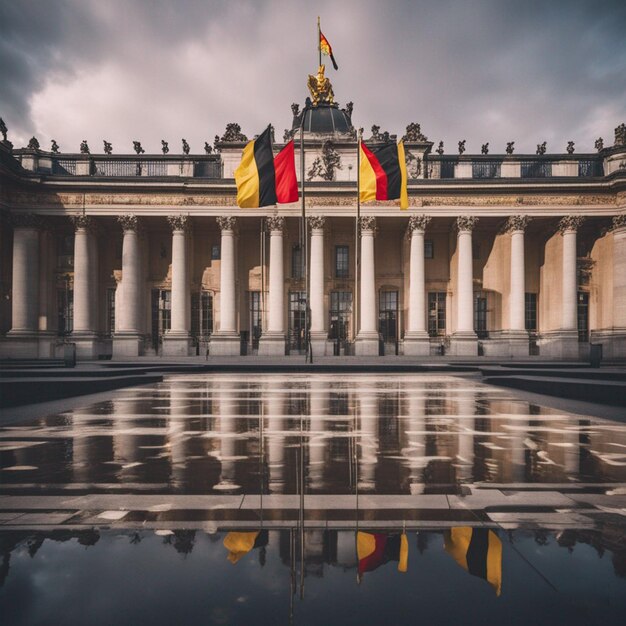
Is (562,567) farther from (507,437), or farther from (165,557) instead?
(507,437)

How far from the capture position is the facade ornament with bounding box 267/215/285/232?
3809cm

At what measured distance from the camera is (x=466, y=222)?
38.4 metres

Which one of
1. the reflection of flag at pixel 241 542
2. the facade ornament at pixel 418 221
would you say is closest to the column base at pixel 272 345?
the facade ornament at pixel 418 221

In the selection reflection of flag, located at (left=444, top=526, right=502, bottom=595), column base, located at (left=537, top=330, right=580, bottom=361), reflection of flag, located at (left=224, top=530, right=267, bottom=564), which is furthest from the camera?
column base, located at (left=537, top=330, right=580, bottom=361)

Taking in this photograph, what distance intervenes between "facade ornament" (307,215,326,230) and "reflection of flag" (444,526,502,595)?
36126 mm

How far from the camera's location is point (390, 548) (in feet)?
9.98

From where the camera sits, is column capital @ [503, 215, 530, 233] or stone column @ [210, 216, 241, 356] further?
column capital @ [503, 215, 530, 233]

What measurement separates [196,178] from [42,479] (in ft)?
119

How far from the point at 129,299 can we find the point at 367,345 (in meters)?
20.1

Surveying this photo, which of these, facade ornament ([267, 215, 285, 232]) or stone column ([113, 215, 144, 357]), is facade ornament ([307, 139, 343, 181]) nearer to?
facade ornament ([267, 215, 285, 232])

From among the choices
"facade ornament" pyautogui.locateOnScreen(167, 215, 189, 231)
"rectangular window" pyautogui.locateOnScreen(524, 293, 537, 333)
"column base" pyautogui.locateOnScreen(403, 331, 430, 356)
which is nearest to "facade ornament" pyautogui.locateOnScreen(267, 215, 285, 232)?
"facade ornament" pyautogui.locateOnScreen(167, 215, 189, 231)

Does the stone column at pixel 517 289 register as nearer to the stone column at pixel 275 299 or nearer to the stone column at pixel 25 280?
the stone column at pixel 275 299

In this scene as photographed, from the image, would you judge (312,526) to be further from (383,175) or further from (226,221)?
(226,221)

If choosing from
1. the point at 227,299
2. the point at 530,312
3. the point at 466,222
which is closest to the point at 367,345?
the point at 227,299
